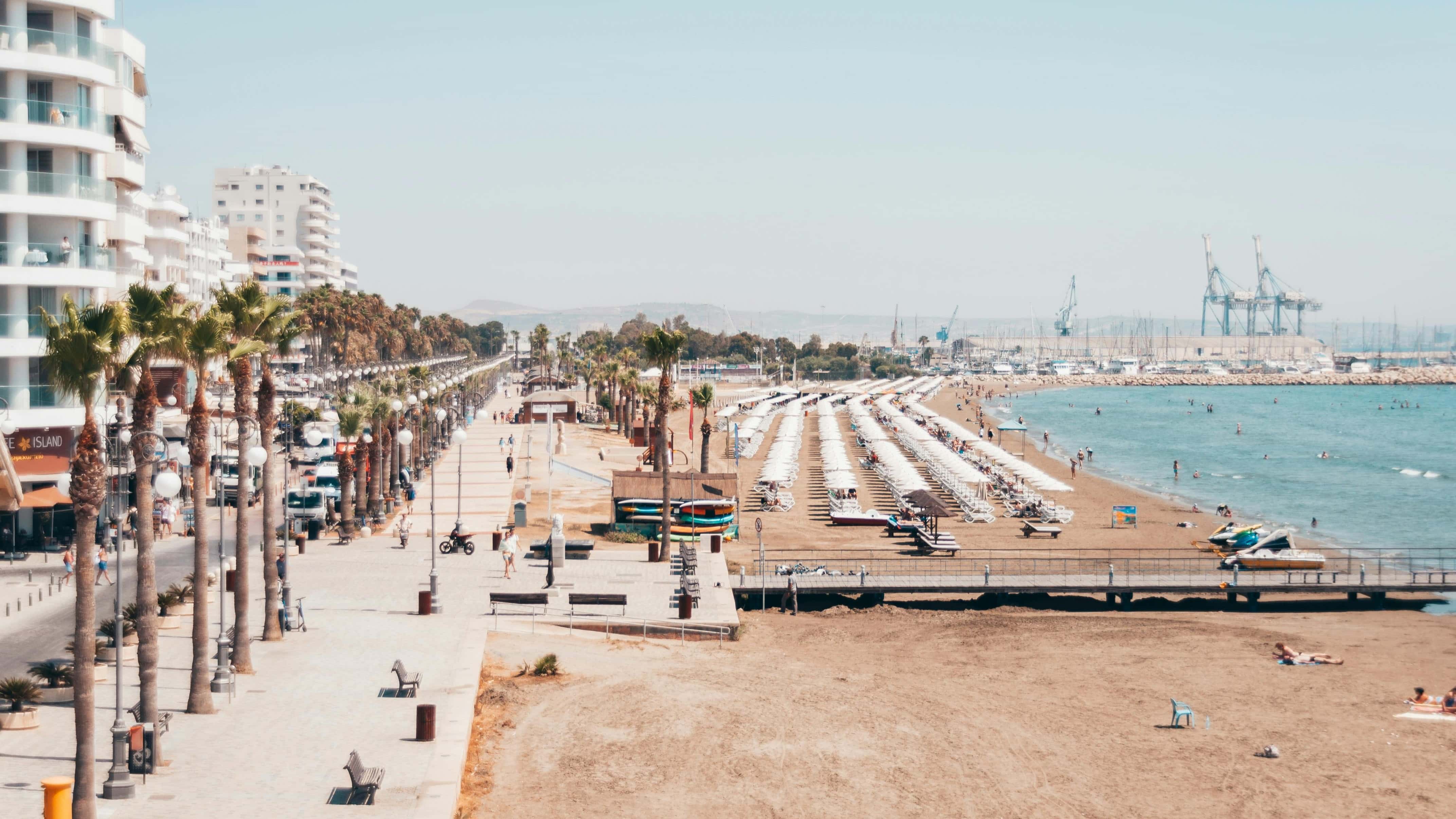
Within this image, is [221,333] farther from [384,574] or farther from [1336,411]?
[1336,411]

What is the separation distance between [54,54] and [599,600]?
66.2 feet

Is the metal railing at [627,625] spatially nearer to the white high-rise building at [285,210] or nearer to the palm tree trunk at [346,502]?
the palm tree trunk at [346,502]

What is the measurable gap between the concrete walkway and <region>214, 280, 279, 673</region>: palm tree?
2.56 feet

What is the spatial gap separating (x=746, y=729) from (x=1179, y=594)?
19634mm

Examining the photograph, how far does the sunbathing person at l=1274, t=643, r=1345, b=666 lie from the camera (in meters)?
28.0

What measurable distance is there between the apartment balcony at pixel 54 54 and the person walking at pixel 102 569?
12461 mm

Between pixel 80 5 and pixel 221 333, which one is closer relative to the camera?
pixel 221 333

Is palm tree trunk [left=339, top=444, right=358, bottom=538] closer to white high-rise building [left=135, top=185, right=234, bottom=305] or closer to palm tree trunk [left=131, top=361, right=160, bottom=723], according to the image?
white high-rise building [left=135, top=185, right=234, bottom=305]

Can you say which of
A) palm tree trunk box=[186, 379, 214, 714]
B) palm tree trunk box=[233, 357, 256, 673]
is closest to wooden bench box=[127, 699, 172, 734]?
palm tree trunk box=[186, 379, 214, 714]

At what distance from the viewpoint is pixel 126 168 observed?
119 feet

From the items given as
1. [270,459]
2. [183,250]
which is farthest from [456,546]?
[183,250]

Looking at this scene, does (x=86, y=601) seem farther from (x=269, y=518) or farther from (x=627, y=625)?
(x=627, y=625)

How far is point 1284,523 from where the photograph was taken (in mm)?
56625

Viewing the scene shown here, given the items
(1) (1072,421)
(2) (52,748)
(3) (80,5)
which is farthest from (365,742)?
(1) (1072,421)
